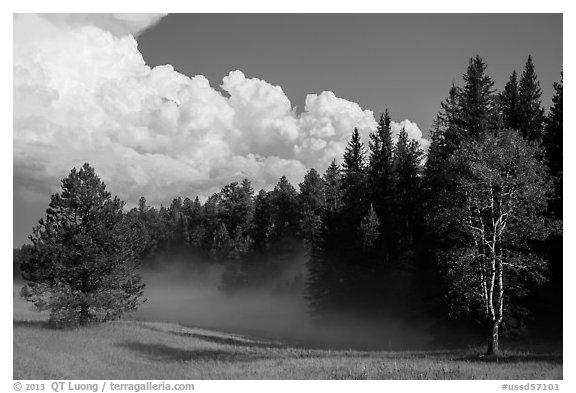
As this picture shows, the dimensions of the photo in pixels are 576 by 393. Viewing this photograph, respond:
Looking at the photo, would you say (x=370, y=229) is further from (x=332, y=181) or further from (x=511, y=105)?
(x=332, y=181)

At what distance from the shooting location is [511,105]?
38.8 m

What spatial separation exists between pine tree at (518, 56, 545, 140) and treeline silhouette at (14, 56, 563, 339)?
0.08 metres

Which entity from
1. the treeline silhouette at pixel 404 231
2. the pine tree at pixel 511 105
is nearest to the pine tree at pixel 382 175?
the treeline silhouette at pixel 404 231

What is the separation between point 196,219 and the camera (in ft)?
316

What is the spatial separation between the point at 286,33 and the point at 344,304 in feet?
94.9

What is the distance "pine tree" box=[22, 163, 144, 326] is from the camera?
93.6ft

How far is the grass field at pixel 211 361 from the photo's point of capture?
20.4 m

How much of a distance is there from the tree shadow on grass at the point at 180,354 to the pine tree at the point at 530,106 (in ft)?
85.2

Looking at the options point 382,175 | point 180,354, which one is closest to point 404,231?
point 382,175

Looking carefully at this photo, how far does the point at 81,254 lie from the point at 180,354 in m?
8.46

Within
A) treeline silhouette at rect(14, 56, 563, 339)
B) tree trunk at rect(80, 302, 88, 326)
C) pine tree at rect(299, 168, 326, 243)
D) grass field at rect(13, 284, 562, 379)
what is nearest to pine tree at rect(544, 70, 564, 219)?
treeline silhouette at rect(14, 56, 563, 339)
